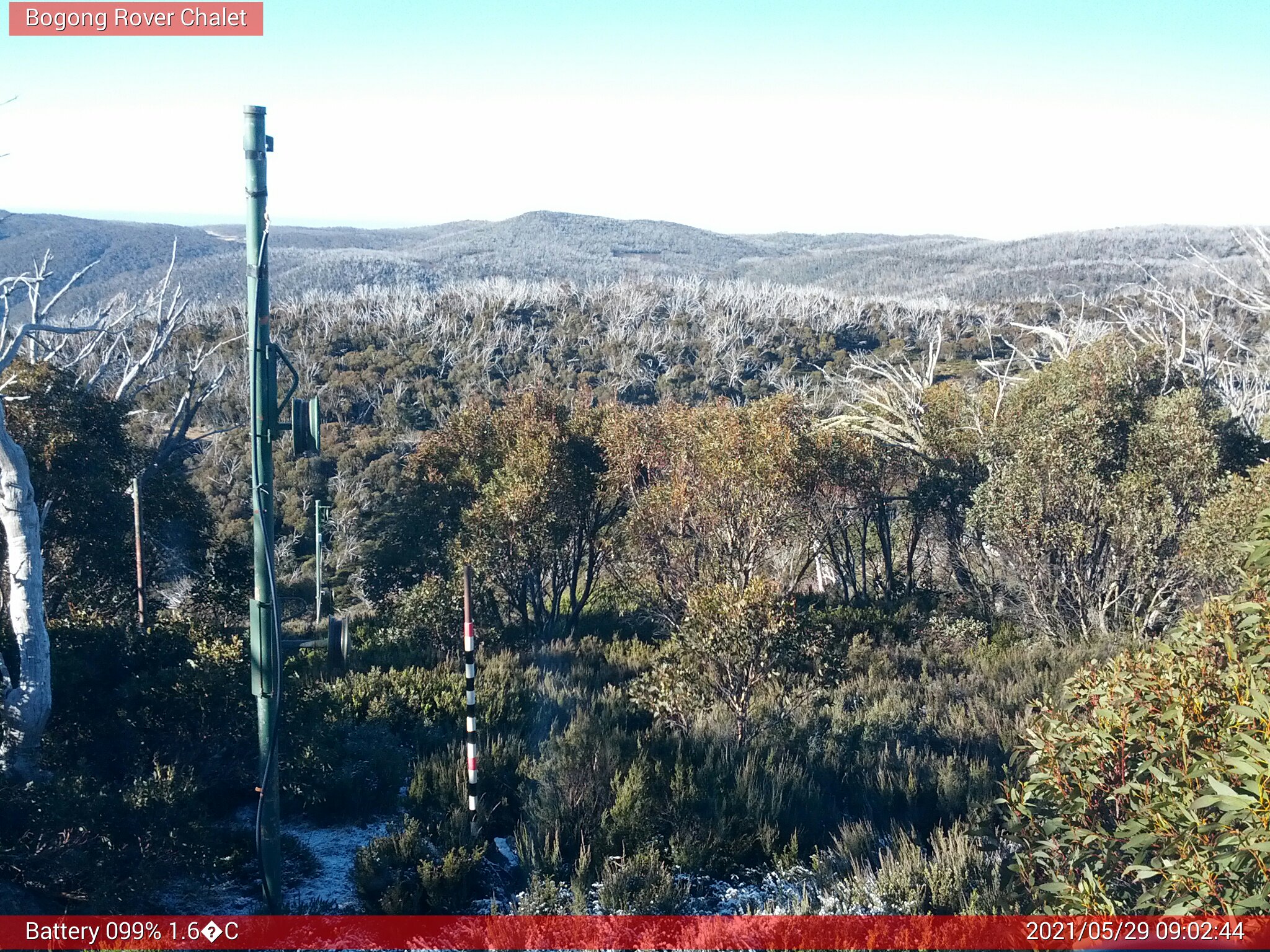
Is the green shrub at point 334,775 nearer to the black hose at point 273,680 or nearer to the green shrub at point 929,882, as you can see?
the black hose at point 273,680

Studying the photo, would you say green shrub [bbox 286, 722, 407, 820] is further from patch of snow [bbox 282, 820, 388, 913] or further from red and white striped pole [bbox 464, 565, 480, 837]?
red and white striped pole [bbox 464, 565, 480, 837]

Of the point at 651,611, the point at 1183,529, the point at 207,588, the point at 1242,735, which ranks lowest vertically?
the point at 651,611

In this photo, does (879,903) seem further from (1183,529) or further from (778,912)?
(1183,529)

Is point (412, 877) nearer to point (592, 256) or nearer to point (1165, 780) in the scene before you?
point (1165, 780)

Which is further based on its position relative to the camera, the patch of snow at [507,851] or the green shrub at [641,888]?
the patch of snow at [507,851]

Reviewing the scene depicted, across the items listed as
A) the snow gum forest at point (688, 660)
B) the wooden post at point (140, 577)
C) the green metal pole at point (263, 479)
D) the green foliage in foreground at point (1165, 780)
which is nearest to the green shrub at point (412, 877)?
the snow gum forest at point (688, 660)

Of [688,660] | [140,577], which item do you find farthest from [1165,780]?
[140,577]

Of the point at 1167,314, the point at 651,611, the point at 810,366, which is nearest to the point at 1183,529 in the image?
the point at 651,611
